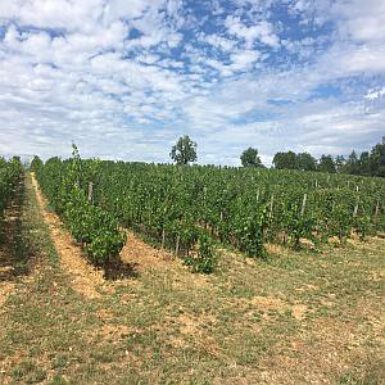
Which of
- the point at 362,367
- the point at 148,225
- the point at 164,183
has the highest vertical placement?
the point at 164,183

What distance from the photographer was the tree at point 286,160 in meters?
85.1

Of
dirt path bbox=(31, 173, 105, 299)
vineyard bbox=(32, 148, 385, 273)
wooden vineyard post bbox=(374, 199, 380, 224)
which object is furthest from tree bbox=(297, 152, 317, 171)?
dirt path bbox=(31, 173, 105, 299)

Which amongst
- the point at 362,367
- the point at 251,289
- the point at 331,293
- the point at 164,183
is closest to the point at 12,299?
the point at 251,289

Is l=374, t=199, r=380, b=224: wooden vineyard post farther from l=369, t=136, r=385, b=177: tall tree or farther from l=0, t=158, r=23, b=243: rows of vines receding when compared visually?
l=369, t=136, r=385, b=177: tall tree

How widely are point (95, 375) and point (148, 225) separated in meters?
8.60

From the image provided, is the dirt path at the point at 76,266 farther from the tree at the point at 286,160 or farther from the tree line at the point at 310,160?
the tree at the point at 286,160

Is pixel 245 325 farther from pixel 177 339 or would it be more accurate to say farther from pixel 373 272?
pixel 373 272

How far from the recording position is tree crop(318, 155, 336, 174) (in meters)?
84.6

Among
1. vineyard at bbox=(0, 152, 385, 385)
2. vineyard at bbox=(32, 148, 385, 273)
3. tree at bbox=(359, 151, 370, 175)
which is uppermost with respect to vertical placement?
tree at bbox=(359, 151, 370, 175)

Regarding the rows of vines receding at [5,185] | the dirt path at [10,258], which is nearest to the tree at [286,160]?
the rows of vines receding at [5,185]

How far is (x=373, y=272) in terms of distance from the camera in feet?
39.5

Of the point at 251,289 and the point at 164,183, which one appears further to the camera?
the point at 164,183

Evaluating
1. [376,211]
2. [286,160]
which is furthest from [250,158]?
[376,211]

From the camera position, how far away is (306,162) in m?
86.2
